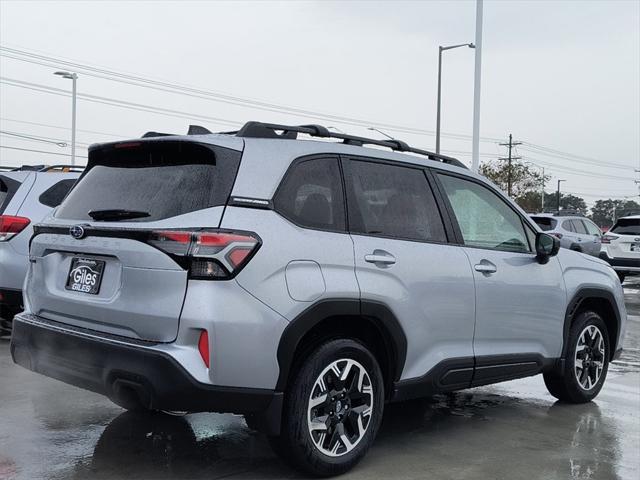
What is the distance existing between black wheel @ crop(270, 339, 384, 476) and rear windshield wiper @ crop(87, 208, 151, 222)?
116 centimetres

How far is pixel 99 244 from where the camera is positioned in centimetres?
399

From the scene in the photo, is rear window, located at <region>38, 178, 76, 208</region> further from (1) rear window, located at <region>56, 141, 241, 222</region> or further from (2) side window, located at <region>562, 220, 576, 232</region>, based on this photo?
(2) side window, located at <region>562, 220, 576, 232</region>

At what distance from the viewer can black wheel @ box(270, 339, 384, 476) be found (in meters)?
3.91

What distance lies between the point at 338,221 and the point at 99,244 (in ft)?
4.22

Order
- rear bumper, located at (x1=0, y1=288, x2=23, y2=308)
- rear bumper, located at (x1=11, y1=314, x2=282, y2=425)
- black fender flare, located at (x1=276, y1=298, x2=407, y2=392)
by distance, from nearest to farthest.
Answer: rear bumper, located at (x1=11, y1=314, x2=282, y2=425) < black fender flare, located at (x1=276, y1=298, x2=407, y2=392) < rear bumper, located at (x1=0, y1=288, x2=23, y2=308)

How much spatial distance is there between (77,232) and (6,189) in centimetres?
397

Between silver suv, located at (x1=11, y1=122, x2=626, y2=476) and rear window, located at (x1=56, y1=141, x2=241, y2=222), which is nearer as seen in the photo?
silver suv, located at (x1=11, y1=122, x2=626, y2=476)

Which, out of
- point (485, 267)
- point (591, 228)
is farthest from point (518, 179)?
point (485, 267)

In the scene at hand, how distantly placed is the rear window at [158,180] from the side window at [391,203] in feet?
2.70

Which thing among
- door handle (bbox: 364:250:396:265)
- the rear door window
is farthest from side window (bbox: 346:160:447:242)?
the rear door window

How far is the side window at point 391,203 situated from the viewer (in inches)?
174

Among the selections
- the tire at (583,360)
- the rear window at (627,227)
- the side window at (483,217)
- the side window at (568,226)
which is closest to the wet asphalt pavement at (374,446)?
the tire at (583,360)

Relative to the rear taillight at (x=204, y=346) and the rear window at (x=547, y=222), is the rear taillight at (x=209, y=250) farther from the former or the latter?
the rear window at (x=547, y=222)

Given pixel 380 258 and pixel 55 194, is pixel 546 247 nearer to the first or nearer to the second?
pixel 380 258
